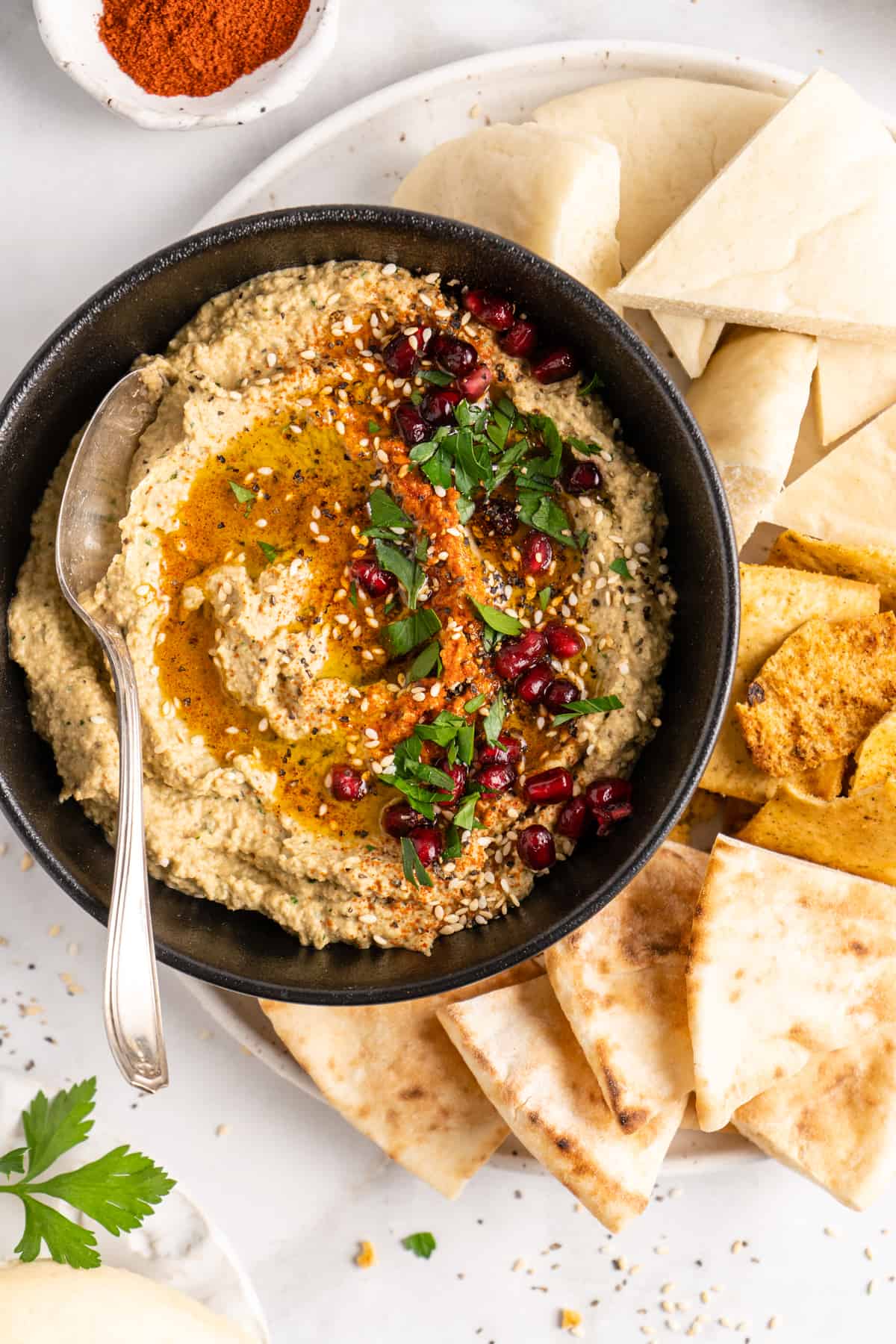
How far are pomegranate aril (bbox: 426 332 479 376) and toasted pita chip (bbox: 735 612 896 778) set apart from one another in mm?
1248

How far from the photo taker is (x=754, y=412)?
350 centimetres

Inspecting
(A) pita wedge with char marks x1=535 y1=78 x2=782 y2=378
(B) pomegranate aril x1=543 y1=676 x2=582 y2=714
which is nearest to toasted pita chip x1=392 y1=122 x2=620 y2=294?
(A) pita wedge with char marks x1=535 y1=78 x2=782 y2=378

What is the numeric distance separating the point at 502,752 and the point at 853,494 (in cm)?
137

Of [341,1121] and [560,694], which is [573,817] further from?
[341,1121]

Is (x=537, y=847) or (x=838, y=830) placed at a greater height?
(x=537, y=847)

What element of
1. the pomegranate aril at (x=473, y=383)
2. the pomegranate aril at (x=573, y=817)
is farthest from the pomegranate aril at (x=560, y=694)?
the pomegranate aril at (x=473, y=383)

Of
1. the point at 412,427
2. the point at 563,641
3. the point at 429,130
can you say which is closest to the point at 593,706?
the point at 563,641

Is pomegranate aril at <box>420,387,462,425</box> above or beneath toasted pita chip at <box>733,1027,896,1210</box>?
above

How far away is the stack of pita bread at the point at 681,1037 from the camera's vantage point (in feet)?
11.0

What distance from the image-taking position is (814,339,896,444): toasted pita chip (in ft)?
12.0

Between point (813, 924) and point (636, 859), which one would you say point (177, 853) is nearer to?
point (636, 859)

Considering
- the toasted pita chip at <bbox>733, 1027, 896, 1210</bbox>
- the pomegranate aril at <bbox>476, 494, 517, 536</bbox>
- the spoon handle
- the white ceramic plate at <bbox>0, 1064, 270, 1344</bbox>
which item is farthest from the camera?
the white ceramic plate at <bbox>0, 1064, 270, 1344</bbox>

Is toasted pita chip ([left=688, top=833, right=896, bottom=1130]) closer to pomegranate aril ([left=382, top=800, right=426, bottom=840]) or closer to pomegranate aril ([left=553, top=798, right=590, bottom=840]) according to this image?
pomegranate aril ([left=553, top=798, right=590, bottom=840])

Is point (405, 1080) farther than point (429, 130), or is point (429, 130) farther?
point (429, 130)
